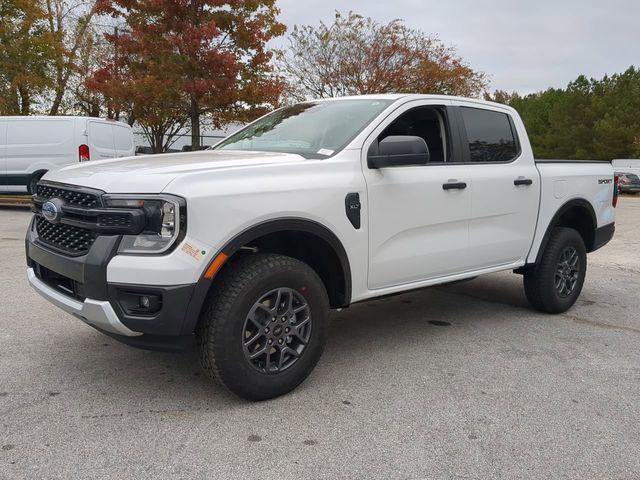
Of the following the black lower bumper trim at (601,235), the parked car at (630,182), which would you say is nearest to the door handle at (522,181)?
the black lower bumper trim at (601,235)

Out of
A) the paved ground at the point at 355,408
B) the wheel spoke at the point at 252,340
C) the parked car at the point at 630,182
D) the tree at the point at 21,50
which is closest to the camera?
the paved ground at the point at 355,408

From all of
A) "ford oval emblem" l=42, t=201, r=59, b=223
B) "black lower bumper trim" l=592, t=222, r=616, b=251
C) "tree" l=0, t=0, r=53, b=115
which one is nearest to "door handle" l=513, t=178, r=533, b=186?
"black lower bumper trim" l=592, t=222, r=616, b=251

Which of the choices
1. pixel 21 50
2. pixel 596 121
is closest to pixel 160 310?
pixel 21 50

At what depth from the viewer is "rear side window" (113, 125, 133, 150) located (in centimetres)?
1405

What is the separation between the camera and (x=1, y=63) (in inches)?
769

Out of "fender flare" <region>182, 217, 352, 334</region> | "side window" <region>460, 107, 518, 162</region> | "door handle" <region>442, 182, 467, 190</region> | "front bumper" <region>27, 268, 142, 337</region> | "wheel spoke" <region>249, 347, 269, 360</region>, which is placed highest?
"side window" <region>460, 107, 518, 162</region>

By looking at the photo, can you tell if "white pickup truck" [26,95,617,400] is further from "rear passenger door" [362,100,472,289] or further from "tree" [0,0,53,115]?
"tree" [0,0,53,115]

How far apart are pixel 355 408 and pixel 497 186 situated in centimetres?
221

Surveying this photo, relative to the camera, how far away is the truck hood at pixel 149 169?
2.96 metres

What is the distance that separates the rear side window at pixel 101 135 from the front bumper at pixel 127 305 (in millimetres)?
11370

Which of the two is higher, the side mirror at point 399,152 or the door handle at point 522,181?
the side mirror at point 399,152

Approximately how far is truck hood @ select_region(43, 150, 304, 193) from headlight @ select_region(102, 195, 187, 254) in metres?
0.05

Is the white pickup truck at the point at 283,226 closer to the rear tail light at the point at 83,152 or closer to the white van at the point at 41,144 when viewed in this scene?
the rear tail light at the point at 83,152

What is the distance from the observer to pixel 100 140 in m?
13.7
